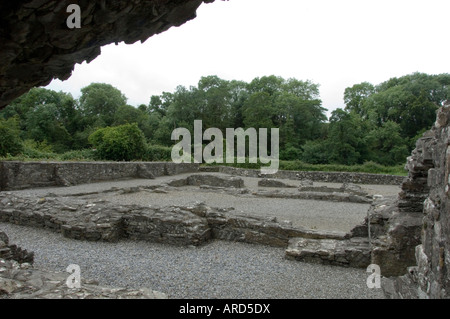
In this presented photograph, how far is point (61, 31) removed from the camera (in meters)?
2.09

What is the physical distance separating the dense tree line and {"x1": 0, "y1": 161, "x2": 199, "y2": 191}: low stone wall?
4.75 metres

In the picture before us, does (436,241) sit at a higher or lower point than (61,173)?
higher

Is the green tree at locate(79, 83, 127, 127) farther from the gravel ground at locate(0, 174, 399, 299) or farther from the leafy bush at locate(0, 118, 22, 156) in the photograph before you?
the gravel ground at locate(0, 174, 399, 299)

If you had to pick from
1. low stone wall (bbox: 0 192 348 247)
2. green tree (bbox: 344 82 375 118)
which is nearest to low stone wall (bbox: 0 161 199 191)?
low stone wall (bbox: 0 192 348 247)

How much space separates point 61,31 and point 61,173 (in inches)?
497

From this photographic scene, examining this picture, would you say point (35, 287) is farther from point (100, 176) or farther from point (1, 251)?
point (100, 176)

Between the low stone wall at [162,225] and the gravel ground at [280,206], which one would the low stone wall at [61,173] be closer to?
the gravel ground at [280,206]

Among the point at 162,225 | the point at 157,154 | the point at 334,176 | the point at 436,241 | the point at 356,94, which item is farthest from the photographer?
the point at 356,94

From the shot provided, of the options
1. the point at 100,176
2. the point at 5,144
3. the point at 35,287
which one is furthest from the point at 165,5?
the point at 5,144

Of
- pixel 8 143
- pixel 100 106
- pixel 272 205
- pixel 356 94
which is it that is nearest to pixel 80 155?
pixel 8 143

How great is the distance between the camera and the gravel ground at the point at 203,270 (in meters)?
3.94

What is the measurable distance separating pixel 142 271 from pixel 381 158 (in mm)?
28383

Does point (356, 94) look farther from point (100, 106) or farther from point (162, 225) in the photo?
point (162, 225)

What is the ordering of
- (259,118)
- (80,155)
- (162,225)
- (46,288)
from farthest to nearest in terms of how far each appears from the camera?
(259,118), (80,155), (162,225), (46,288)
